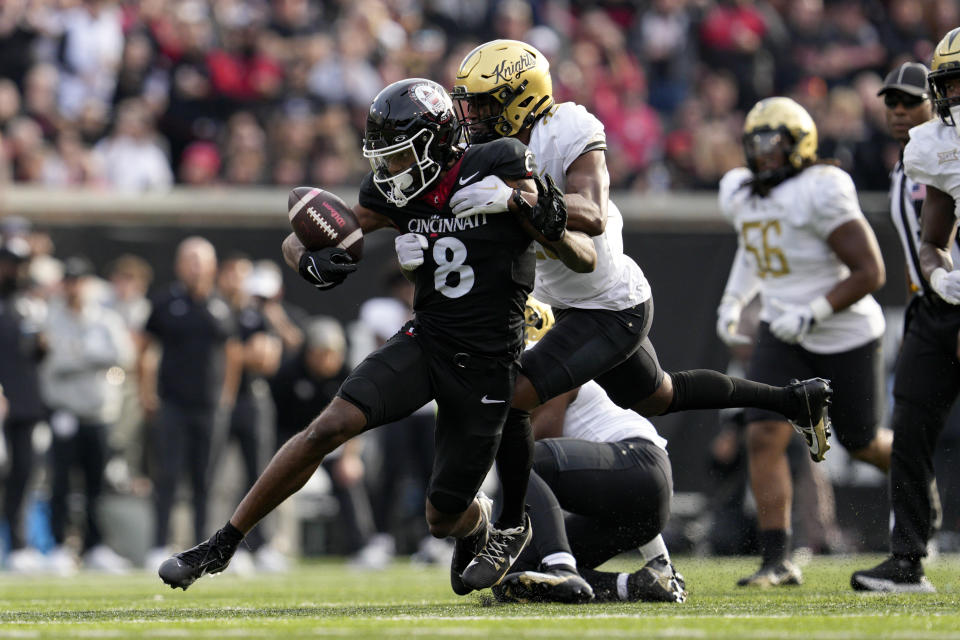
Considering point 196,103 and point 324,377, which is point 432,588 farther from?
point 196,103

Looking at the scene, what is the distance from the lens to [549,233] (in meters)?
4.57

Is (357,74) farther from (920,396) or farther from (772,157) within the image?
(920,396)

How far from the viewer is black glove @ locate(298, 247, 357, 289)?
15.5ft

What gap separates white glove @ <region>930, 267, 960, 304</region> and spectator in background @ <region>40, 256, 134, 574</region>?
18.7 ft

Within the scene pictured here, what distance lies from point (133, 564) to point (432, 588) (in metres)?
3.81

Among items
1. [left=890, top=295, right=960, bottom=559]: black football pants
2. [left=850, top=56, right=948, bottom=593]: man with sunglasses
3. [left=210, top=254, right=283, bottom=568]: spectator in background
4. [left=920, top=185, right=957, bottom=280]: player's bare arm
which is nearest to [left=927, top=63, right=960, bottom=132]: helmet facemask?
[left=850, top=56, right=948, bottom=593]: man with sunglasses

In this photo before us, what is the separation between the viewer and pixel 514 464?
4965mm

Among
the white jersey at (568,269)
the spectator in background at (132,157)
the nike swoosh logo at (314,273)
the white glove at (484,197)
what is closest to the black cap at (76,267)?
the spectator in background at (132,157)

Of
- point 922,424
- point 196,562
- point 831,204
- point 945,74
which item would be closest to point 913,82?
point 831,204

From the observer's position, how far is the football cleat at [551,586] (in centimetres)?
497

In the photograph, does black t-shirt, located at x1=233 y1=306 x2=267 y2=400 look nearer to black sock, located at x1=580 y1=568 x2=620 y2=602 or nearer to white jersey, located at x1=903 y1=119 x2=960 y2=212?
black sock, located at x1=580 y1=568 x2=620 y2=602

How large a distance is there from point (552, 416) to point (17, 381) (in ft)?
15.6

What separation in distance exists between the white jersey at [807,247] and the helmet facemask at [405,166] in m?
2.24

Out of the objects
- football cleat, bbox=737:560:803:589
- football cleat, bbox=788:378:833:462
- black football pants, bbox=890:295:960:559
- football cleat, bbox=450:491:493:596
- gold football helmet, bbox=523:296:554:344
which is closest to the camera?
football cleat, bbox=450:491:493:596
